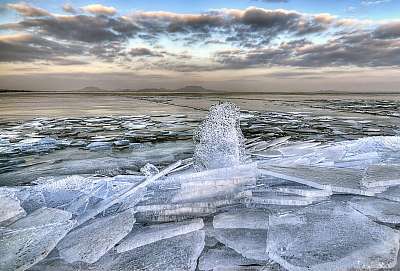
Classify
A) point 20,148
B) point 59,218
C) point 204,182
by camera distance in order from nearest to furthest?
point 59,218 < point 204,182 < point 20,148

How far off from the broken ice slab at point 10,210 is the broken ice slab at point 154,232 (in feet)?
2.78

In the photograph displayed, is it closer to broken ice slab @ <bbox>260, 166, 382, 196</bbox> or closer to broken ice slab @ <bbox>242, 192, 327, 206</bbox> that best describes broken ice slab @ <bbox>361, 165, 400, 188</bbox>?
broken ice slab @ <bbox>260, 166, 382, 196</bbox>

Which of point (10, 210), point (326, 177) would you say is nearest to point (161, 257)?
point (10, 210)

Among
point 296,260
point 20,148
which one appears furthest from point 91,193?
point 20,148

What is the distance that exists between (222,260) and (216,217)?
54 centimetres

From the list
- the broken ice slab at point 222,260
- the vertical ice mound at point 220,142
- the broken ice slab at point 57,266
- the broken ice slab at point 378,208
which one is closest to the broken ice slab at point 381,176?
the broken ice slab at point 378,208

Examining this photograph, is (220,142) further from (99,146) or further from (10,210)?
(99,146)

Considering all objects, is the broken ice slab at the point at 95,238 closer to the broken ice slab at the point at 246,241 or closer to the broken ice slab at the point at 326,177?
the broken ice slab at the point at 246,241

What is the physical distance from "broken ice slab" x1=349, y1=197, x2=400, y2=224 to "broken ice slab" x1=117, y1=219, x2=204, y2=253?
3.71 ft

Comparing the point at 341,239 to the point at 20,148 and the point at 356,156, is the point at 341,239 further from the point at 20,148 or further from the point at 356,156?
the point at 20,148

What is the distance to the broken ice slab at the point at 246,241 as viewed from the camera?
192 centimetres

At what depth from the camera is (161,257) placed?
189cm

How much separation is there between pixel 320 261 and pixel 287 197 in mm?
928

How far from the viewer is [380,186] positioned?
2846mm
